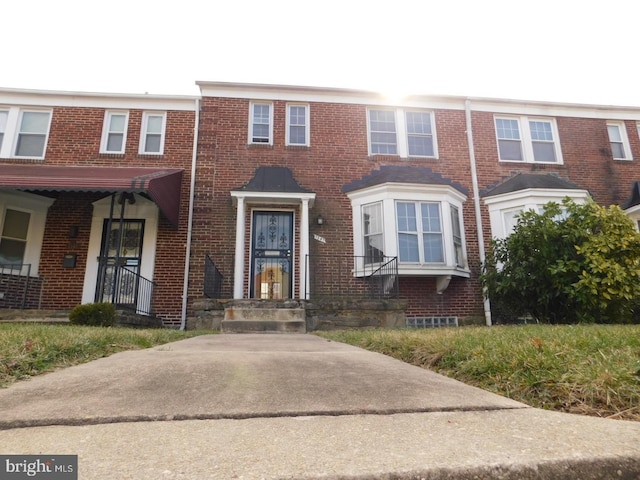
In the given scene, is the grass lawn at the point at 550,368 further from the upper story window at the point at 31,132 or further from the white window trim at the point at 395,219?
the upper story window at the point at 31,132

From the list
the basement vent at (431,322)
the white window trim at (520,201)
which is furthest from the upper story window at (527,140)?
the basement vent at (431,322)

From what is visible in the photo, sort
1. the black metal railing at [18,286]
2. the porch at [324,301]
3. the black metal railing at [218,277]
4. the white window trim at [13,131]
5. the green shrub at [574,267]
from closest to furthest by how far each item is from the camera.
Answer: the green shrub at [574,267], the porch at [324,301], the black metal railing at [18,286], the black metal railing at [218,277], the white window trim at [13,131]

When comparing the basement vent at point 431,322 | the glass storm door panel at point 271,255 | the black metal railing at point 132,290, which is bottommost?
the basement vent at point 431,322

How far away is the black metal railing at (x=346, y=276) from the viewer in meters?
9.09

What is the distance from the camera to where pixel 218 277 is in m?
9.12

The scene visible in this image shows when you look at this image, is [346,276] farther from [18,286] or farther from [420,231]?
[18,286]

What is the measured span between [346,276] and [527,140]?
6.73 metres

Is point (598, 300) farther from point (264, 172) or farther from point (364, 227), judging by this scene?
point (264, 172)

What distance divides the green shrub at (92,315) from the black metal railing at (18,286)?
3.19 metres

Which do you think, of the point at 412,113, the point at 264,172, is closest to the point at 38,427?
the point at 264,172

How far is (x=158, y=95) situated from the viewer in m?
10.3

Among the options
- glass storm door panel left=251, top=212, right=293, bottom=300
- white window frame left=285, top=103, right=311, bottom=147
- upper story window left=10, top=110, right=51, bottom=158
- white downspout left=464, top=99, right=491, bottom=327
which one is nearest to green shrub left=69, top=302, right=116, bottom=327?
glass storm door panel left=251, top=212, right=293, bottom=300

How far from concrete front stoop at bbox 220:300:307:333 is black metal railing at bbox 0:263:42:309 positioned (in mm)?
4823

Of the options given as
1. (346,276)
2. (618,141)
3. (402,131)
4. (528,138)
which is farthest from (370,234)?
(618,141)
